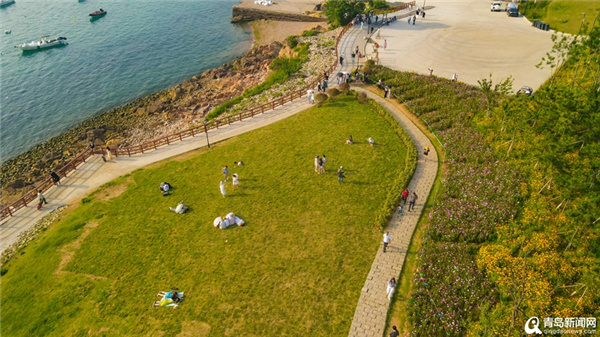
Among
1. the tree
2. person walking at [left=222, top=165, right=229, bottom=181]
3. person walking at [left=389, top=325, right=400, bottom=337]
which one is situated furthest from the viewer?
the tree

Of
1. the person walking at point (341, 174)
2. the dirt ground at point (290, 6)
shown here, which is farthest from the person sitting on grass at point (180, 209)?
the dirt ground at point (290, 6)

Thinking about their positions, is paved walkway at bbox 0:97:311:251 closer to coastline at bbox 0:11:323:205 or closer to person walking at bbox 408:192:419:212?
coastline at bbox 0:11:323:205

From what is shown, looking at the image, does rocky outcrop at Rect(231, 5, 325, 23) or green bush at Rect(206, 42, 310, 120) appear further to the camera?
rocky outcrop at Rect(231, 5, 325, 23)

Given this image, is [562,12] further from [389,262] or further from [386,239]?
[389,262]

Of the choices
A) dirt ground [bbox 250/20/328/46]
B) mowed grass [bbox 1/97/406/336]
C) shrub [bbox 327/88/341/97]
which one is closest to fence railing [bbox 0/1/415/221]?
shrub [bbox 327/88/341/97]

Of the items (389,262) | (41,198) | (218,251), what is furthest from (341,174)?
(41,198)

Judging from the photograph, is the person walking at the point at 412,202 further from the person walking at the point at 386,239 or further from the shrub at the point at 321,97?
the shrub at the point at 321,97

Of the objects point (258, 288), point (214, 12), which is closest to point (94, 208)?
point (258, 288)
